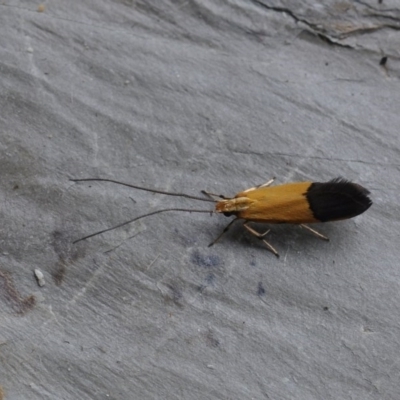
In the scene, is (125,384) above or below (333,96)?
below

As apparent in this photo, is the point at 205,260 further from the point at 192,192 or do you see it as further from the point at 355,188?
the point at 355,188

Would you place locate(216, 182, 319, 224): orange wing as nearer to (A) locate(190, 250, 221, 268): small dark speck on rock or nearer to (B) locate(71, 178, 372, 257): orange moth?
(B) locate(71, 178, 372, 257): orange moth

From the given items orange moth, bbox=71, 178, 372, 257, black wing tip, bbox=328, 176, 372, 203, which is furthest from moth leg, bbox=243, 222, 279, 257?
black wing tip, bbox=328, 176, 372, 203

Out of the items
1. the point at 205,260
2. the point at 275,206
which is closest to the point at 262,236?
the point at 275,206

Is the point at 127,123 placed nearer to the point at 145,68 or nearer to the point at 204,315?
the point at 145,68

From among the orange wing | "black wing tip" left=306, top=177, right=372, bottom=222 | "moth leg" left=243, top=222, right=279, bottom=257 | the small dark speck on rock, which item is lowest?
the small dark speck on rock

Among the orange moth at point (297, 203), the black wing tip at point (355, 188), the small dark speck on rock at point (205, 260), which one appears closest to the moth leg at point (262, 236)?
the orange moth at point (297, 203)

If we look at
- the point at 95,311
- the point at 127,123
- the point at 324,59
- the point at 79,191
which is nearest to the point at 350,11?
the point at 324,59

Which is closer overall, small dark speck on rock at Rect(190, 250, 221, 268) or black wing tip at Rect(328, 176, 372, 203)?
black wing tip at Rect(328, 176, 372, 203)
